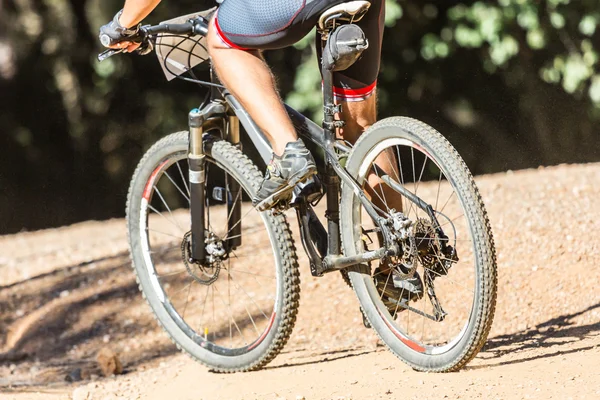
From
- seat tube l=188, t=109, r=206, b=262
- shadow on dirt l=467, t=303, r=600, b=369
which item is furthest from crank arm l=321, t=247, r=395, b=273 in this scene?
seat tube l=188, t=109, r=206, b=262

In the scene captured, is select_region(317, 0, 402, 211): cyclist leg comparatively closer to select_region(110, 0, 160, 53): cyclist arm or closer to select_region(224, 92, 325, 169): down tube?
select_region(224, 92, 325, 169): down tube

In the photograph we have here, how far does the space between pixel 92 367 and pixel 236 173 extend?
192cm

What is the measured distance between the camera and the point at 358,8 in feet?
10.3

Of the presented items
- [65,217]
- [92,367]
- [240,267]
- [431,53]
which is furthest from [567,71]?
[65,217]

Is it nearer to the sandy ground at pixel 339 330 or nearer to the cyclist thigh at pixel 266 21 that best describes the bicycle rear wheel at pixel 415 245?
the sandy ground at pixel 339 330

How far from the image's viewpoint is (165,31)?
3.74 metres

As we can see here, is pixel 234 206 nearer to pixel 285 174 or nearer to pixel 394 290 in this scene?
pixel 285 174

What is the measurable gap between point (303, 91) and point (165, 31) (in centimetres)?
387

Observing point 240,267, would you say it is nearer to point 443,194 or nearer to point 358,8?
point 443,194

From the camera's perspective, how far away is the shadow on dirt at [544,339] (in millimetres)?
3494

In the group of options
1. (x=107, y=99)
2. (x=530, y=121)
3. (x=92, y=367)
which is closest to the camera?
(x=92, y=367)

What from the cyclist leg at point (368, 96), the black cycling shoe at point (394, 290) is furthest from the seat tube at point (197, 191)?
the black cycling shoe at point (394, 290)

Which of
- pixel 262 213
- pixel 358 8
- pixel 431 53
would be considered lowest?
pixel 262 213

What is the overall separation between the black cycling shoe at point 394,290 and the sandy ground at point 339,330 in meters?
0.25
